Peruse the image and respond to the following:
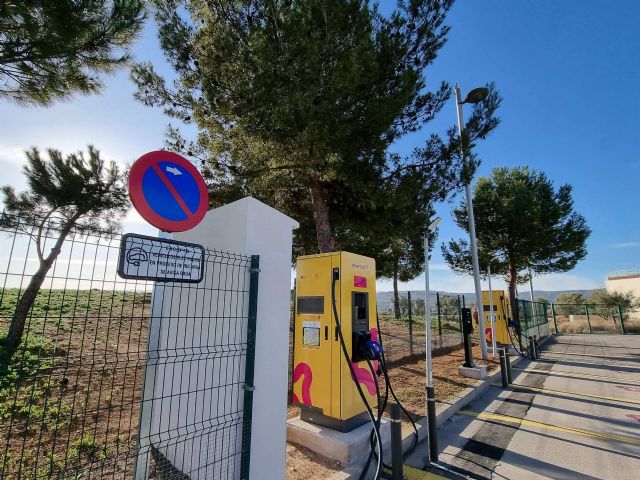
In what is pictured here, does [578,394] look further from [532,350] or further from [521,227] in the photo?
[521,227]

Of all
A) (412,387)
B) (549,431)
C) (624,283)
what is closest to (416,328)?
(412,387)

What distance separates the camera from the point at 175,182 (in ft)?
8.27

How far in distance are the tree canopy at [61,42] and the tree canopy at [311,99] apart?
3.18 ft

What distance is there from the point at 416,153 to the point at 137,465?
6494 millimetres

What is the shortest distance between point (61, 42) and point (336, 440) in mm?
6162

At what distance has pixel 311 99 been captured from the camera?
518cm

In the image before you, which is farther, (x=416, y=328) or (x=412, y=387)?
(x=416, y=328)

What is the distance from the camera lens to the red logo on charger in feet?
13.9

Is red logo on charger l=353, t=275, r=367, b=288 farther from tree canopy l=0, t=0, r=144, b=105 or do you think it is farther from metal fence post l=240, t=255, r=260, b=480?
tree canopy l=0, t=0, r=144, b=105

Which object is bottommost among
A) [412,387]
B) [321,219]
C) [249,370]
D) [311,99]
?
[412,387]

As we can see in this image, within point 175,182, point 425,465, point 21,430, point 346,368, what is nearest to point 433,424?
point 425,465

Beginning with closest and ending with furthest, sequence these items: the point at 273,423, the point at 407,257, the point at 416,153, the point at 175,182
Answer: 1. the point at 175,182
2. the point at 273,423
3. the point at 416,153
4. the point at 407,257

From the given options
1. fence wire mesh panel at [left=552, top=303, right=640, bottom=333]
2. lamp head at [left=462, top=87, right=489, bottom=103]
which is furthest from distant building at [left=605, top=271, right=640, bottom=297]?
lamp head at [left=462, top=87, right=489, bottom=103]

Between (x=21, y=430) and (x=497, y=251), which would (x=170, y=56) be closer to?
(x=21, y=430)
